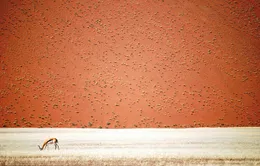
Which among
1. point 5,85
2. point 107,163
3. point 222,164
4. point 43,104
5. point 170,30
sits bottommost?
point 222,164

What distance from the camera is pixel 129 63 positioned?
890cm

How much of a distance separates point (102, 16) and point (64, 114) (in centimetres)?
484

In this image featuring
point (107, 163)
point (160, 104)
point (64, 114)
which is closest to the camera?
point (107, 163)

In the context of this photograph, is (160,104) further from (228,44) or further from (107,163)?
(107,163)

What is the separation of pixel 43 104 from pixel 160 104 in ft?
14.9

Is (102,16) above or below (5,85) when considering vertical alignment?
above

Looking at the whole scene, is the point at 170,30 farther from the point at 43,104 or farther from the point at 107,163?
the point at 107,163

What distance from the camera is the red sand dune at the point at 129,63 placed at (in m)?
7.81

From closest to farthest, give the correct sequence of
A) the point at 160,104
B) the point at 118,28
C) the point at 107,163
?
the point at 107,163 < the point at 160,104 < the point at 118,28

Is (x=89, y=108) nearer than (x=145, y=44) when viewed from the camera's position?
Yes

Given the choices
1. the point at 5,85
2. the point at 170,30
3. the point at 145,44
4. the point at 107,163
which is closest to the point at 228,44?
the point at 170,30

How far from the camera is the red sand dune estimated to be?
7.81 metres

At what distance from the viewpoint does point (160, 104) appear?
813 centimetres

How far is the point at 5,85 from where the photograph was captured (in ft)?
25.9
